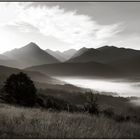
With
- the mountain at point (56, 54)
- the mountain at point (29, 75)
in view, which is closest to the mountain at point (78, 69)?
the mountain at point (29, 75)

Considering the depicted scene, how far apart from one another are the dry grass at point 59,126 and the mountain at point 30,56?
5.76 ft

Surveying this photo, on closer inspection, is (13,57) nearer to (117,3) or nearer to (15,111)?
(15,111)

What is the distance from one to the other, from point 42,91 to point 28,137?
2472 millimetres

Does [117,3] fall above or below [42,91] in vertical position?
above

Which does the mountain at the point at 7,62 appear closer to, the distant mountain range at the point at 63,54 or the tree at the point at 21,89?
the tree at the point at 21,89

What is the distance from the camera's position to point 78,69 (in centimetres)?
802

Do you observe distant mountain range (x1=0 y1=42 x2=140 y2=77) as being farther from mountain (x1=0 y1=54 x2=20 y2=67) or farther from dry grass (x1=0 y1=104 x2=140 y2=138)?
dry grass (x1=0 y1=104 x2=140 y2=138)

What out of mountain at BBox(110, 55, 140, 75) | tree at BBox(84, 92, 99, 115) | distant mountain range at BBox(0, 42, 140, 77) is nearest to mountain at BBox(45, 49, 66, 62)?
distant mountain range at BBox(0, 42, 140, 77)

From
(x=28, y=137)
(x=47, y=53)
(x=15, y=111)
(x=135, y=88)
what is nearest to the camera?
(x=28, y=137)

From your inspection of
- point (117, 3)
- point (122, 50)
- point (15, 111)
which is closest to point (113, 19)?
point (117, 3)

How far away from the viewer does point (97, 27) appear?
→ 7562mm

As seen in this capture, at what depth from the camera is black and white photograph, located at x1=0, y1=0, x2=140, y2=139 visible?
718cm

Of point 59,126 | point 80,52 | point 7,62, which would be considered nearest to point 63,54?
point 80,52

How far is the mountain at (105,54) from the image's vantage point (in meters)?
7.58
